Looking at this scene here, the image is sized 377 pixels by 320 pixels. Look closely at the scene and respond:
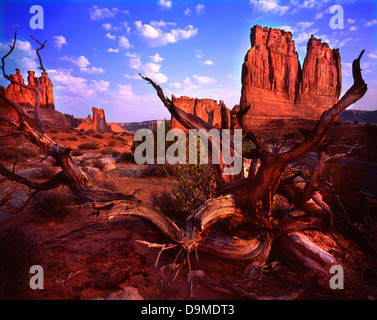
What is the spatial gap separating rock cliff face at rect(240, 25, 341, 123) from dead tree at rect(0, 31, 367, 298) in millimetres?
74341

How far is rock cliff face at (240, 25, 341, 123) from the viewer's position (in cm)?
7269

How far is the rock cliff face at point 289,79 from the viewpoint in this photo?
238 ft

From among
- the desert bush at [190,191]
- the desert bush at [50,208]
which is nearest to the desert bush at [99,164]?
the desert bush at [50,208]

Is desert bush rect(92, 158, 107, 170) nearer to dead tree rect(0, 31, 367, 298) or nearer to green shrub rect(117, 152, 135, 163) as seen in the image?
green shrub rect(117, 152, 135, 163)

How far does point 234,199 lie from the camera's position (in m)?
3.33

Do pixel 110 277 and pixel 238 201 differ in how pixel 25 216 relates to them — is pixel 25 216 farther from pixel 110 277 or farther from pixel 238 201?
pixel 238 201

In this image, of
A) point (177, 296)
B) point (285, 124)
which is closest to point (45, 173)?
point (177, 296)

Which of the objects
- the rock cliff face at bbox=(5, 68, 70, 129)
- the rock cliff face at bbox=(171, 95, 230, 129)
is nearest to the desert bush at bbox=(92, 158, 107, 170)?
the rock cliff face at bbox=(5, 68, 70, 129)

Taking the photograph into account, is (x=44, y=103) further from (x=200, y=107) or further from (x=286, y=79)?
(x=286, y=79)

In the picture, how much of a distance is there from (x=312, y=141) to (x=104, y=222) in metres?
4.38

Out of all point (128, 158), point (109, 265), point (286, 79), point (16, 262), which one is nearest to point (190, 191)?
point (109, 265)

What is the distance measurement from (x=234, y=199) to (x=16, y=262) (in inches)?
140
